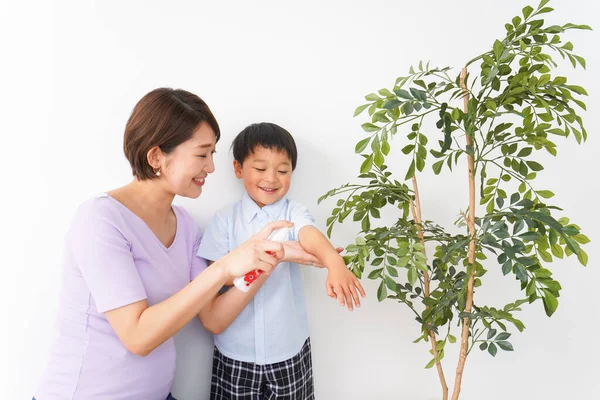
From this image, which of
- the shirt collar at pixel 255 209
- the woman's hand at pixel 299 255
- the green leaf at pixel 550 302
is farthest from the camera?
the shirt collar at pixel 255 209

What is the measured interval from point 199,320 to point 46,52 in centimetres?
95

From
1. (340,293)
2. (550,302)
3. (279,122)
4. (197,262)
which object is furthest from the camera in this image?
(279,122)

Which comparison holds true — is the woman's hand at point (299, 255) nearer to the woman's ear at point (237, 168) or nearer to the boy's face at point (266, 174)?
the boy's face at point (266, 174)

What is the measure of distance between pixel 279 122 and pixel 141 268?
2.22ft

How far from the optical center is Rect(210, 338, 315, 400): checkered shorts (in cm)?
147

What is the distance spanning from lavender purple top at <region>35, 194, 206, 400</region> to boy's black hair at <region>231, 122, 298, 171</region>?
0.38 m

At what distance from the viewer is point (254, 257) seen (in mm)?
1136

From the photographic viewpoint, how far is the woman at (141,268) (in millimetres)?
1147

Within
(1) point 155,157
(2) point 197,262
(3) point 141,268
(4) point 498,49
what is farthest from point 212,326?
(4) point 498,49

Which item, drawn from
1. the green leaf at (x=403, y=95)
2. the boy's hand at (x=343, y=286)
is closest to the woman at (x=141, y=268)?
the boy's hand at (x=343, y=286)

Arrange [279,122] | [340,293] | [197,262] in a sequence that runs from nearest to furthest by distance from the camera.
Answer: [340,293]
[197,262]
[279,122]

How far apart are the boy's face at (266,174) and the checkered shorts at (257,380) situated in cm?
51

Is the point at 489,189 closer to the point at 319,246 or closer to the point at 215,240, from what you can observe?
the point at 319,246

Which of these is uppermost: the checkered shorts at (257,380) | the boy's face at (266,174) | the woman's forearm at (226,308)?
the boy's face at (266,174)
